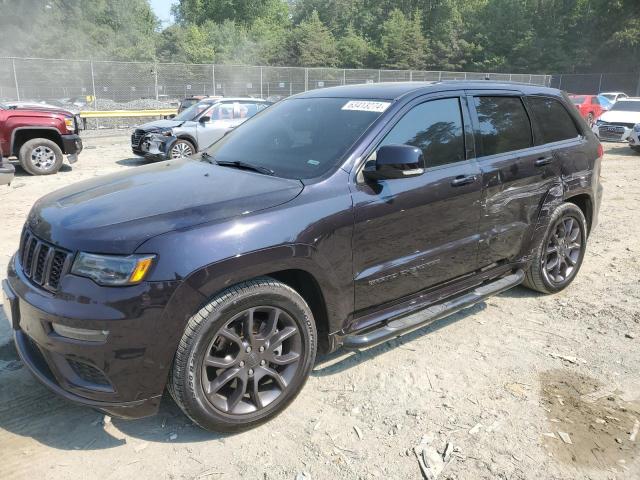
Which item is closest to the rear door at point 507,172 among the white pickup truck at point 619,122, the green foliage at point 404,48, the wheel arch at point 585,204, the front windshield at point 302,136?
the wheel arch at point 585,204

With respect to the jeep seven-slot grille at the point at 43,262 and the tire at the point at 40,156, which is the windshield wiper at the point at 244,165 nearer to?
the jeep seven-slot grille at the point at 43,262

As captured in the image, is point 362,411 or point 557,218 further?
point 557,218

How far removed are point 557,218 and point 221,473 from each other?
345 cm

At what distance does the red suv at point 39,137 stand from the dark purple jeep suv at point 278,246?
7988 mm

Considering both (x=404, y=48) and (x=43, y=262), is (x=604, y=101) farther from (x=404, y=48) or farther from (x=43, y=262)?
(x=404, y=48)

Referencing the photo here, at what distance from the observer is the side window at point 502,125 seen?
12.5ft

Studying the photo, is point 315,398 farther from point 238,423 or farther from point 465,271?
point 465,271

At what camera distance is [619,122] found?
1620 cm

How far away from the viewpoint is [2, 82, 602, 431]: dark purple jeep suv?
2371 millimetres

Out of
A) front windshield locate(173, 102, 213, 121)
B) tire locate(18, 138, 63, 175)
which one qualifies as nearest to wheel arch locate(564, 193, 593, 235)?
front windshield locate(173, 102, 213, 121)

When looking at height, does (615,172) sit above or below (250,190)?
below

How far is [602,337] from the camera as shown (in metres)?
3.91

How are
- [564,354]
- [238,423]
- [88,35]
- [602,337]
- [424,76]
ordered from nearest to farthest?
1. [238,423]
2. [564,354]
3. [602,337]
4. [424,76]
5. [88,35]

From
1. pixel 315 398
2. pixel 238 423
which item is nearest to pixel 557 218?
pixel 315 398
